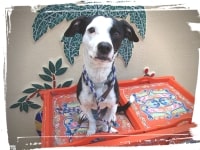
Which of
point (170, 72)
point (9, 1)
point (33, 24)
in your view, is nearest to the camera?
point (9, 1)

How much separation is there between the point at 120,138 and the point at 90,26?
351 millimetres

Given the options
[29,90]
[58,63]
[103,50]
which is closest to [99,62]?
[103,50]

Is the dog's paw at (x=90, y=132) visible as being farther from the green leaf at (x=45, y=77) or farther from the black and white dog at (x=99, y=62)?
the green leaf at (x=45, y=77)

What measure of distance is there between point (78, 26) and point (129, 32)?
0.50ft

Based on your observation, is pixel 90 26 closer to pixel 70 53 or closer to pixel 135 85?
pixel 70 53

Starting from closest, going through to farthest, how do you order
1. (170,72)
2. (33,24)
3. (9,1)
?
(9,1)
(33,24)
(170,72)

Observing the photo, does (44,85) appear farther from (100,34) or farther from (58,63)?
(100,34)

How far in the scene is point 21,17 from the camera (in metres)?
0.80

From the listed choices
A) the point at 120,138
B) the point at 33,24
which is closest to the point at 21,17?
the point at 33,24

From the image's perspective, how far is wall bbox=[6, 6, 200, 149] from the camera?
83 cm

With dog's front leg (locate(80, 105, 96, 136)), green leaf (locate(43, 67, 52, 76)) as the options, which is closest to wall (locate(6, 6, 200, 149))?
green leaf (locate(43, 67, 52, 76))

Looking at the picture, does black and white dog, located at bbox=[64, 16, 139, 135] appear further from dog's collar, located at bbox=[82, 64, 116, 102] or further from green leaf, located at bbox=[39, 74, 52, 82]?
green leaf, located at bbox=[39, 74, 52, 82]

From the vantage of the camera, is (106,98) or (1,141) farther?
(106,98)

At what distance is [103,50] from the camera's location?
0.72 metres
